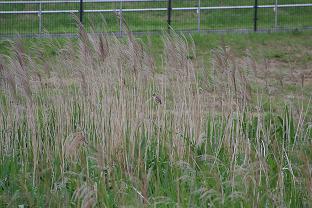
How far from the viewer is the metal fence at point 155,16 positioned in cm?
1792

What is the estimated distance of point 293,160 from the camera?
7.69m

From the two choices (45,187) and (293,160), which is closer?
(45,187)

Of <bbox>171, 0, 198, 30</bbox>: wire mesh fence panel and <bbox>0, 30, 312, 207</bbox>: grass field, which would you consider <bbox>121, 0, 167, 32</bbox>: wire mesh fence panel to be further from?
<bbox>0, 30, 312, 207</bbox>: grass field

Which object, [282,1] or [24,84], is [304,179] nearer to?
[24,84]

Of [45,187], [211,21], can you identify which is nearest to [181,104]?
[45,187]

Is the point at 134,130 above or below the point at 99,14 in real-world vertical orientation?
below

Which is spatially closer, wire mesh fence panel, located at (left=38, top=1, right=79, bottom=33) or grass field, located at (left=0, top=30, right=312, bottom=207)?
grass field, located at (left=0, top=30, right=312, bottom=207)

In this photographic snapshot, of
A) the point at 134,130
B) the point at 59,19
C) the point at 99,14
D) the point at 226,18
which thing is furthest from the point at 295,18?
→ the point at 134,130

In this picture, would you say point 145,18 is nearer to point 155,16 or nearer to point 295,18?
point 155,16

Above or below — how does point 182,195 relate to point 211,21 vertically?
below

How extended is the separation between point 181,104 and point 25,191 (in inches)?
82.5

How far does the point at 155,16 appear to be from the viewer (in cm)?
1927

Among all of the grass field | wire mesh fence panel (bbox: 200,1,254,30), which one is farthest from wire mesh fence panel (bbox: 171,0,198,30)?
the grass field

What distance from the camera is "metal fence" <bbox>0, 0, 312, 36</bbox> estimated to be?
17922 mm
